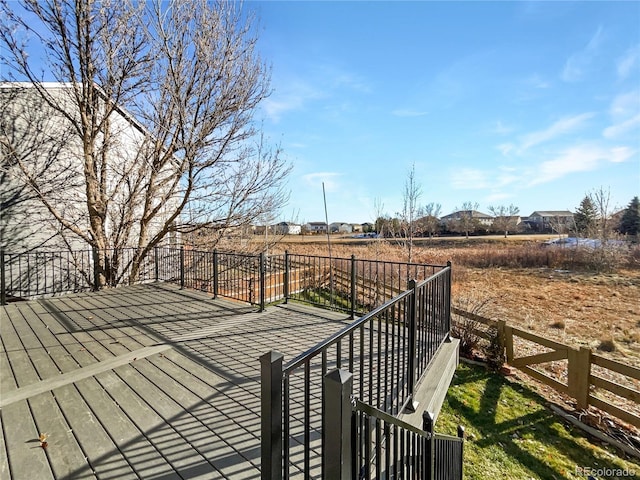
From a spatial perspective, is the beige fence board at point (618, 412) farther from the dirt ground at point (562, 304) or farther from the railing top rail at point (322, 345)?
the railing top rail at point (322, 345)

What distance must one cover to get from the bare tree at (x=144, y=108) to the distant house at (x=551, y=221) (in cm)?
2886

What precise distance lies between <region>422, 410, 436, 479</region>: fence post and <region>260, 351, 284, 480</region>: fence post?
95cm

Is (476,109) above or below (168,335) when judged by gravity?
above

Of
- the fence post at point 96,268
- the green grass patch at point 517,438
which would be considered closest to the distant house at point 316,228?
the fence post at point 96,268

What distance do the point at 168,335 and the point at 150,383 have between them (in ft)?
4.60

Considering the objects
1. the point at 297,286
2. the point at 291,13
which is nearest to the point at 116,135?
the point at 291,13

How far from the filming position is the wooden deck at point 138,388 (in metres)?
2.04

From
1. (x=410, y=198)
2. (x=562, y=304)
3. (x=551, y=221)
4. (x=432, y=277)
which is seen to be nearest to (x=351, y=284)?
(x=432, y=277)

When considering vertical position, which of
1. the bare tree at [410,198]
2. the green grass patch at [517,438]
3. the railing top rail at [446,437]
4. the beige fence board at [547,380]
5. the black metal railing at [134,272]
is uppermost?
the bare tree at [410,198]

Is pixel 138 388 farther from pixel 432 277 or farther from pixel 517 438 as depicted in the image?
pixel 517 438

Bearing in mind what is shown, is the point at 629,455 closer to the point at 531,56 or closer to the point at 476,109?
the point at 476,109

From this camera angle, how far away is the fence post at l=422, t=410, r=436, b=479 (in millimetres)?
1763

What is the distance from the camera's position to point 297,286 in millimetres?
9180

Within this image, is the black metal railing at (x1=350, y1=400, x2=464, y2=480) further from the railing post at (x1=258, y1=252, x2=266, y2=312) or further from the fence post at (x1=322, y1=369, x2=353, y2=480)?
the railing post at (x1=258, y1=252, x2=266, y2=312)
